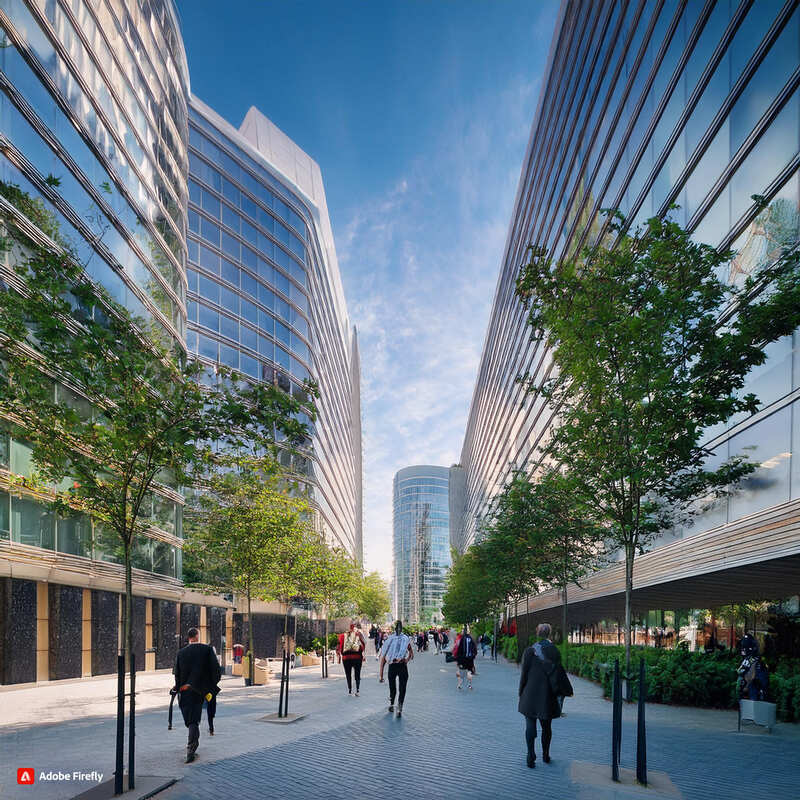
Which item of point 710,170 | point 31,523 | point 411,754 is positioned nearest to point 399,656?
point 411,754

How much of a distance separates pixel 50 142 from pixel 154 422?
52.9ft

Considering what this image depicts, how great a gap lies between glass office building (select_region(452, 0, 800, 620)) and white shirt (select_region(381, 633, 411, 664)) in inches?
214

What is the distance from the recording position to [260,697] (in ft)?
59.8

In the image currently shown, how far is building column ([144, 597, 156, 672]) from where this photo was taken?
3188 centimetres

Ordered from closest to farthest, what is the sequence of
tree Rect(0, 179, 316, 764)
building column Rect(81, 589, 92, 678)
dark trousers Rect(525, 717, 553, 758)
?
1. tree Rect(0, 179, 316, 764)
2. dark trousers Rect(525, 717, 553, 758)
3. building column Rect(81, 589, 92, 678)

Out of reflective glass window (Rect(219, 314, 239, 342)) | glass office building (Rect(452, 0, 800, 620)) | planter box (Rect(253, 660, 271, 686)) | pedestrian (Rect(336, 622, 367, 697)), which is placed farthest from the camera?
reflective glass window (Rect(219, 314, 239, 342))

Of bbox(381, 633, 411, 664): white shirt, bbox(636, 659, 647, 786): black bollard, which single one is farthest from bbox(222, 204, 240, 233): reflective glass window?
bbox(636, 659, 647, 786): black bollard

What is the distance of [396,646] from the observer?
13758 millimetres

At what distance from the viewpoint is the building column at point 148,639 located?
31875mm

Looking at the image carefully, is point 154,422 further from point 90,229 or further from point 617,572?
point 617,572

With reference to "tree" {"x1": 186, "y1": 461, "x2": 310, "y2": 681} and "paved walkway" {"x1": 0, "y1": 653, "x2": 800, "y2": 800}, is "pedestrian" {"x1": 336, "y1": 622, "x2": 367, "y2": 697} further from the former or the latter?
"tree" {"x1": 186, "y1": 461, "x2": 310, "y2": 681}

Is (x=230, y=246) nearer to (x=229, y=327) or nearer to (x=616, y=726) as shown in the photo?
(x=229, y=327)

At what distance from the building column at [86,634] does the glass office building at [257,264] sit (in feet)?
51.4

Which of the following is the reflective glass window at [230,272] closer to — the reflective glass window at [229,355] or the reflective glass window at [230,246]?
the reflective glass window at [230,246]
